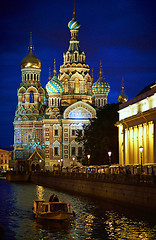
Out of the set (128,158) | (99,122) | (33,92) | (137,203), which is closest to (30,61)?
(33,92)

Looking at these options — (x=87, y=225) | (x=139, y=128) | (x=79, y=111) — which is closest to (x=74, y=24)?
(x=79, y=111)

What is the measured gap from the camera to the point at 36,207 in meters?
32.0

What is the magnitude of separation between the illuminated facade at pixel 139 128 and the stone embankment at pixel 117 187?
499 cm

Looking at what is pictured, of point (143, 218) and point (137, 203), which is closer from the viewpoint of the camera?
point (143, 218)

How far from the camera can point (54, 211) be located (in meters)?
30.3

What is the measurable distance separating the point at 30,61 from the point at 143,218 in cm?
7730

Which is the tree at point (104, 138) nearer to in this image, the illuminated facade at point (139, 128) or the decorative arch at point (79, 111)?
the illuminated facade at point (139, 128)

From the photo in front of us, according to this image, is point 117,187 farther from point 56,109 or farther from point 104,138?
point 56,109

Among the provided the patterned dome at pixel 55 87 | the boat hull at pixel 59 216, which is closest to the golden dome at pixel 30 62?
the patterned dome at pixel 55 87

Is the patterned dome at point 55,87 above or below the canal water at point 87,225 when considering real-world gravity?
above

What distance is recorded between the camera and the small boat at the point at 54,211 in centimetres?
2989

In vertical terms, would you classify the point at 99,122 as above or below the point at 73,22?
below

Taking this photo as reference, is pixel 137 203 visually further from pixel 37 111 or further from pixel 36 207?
pixel 37 111

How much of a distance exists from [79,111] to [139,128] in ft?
153
